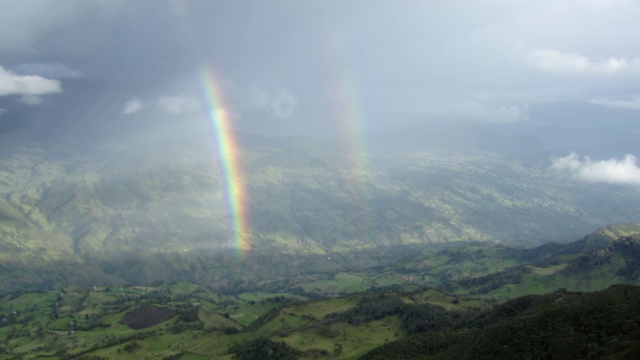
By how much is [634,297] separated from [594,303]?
12.4m

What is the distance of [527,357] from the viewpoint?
128875mm

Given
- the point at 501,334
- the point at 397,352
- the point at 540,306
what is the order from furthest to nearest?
the point at 397,352
the point at 540,306
the point at 501,334

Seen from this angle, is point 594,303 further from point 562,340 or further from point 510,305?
point 510,305

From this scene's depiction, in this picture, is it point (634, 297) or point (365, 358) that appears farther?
point (365, 358)

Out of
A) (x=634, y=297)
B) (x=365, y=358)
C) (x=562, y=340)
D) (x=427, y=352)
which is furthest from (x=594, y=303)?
(x=365, y=358)

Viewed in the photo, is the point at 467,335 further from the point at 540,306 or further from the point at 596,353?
the point at 596,353

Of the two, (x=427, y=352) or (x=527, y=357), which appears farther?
(x=427, y=352)

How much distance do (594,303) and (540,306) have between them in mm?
28397

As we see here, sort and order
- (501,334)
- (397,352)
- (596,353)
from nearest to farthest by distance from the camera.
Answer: (596,353)
(501,334)
(397,352)

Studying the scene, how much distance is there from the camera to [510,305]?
195250 millimetres

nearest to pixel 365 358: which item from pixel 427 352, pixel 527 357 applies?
pixel 427 352

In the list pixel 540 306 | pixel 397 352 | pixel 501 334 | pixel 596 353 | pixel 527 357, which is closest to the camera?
pixel 596 353

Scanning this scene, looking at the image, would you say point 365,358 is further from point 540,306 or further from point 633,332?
point 633,332

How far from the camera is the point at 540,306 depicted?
171125mm
